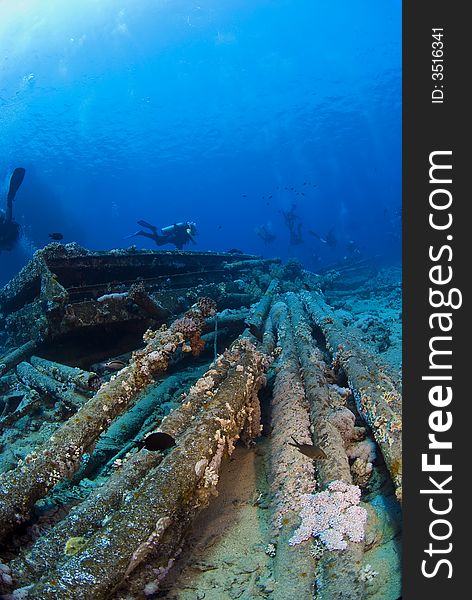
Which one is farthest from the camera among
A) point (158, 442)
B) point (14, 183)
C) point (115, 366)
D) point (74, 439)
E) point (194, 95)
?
point (194, 95)

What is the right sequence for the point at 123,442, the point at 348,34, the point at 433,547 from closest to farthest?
the point at 433,547 < the point at 123,442 < the point at 348,34

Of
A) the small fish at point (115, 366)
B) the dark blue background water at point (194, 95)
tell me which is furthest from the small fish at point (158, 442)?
the dark blue background water at point (194, 95)

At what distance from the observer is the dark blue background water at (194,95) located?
59.7 m

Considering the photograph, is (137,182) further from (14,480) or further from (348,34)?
(14,480)

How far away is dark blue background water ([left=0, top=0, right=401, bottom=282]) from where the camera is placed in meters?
59.7

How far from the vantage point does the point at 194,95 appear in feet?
277

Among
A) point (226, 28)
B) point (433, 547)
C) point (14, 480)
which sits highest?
point (226, 28)

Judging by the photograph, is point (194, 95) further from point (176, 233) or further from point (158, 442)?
point (158, 442)

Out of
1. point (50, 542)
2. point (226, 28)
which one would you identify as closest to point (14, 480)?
point (50, 542)

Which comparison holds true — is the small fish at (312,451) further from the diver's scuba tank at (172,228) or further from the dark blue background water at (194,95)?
the dark blue background water at (194,95)

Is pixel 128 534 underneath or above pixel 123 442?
underneath

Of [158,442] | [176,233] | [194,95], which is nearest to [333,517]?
[158,442]

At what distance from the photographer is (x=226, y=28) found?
2943 inches

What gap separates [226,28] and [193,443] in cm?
9231
